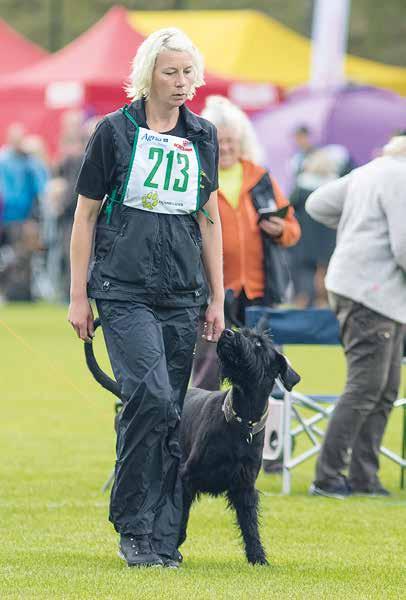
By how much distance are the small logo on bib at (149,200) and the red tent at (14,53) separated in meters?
21.1

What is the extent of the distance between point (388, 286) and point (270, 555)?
1849mm

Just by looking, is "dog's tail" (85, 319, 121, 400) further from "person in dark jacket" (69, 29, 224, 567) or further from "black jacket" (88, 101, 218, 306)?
"black jacket" (88, 101, 218, 306)

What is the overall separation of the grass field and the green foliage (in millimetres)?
23302

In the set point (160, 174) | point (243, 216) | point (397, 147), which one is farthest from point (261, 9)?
point (160, 174)

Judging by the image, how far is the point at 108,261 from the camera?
572cm

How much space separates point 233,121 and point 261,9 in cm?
2726

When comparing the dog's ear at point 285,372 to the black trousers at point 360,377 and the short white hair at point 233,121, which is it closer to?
the black trousers at point 360,377

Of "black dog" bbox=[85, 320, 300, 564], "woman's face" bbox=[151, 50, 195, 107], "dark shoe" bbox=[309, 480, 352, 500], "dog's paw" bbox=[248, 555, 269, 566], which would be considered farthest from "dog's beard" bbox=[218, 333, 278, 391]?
"dark shoe" bbox=[309, 480, 352, 500]

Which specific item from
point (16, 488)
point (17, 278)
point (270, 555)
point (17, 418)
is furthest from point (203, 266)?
point (17, 278)

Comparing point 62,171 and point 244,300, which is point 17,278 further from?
point 244,300

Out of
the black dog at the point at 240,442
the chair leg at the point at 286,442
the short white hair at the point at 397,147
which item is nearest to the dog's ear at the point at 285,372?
the black dog at the point at 240,442

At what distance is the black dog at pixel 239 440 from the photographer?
602 centimetres

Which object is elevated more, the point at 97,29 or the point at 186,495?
the point at 97,29

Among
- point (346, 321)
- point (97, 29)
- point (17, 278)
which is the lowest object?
point (17, 278)
